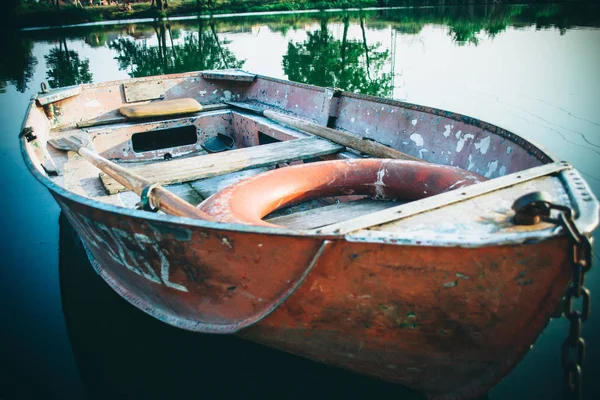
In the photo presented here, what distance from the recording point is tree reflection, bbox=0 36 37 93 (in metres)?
14.0

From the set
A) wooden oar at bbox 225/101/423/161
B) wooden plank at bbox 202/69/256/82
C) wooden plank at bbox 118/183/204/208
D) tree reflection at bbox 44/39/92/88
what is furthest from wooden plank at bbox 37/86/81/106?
tree reflection at bbox 44/39/92/88

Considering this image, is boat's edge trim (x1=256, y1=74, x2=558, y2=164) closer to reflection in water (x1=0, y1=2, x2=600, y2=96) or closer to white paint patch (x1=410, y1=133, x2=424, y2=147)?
white paint patch (x1=410, y1=133, x2=424, y2=147)

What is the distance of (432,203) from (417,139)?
178 centimetres

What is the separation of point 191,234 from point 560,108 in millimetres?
8978

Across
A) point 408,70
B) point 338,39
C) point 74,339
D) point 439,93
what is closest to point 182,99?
point 74,339

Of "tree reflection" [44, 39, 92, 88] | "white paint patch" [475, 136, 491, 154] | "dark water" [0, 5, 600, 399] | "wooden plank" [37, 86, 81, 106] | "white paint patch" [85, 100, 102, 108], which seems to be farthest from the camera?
"tree reflection" [44, 39, 92, 88]

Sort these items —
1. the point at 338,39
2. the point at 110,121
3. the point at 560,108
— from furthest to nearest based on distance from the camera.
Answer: the point at 338,39
the point at 560,108
the point at 110,121

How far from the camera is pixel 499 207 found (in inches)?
78.4

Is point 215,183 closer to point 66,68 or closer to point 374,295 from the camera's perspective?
point 374,295

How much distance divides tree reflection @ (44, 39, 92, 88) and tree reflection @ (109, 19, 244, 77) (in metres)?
1.34

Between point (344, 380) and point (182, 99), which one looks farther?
point (182, 99)

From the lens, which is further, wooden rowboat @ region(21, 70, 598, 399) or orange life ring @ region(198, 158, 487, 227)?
orange life ring @ region(198, 158, 487, 227)

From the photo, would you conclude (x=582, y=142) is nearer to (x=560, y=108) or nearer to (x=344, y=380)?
(x=560, y=108)

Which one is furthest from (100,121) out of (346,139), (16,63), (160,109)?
(16,63)
